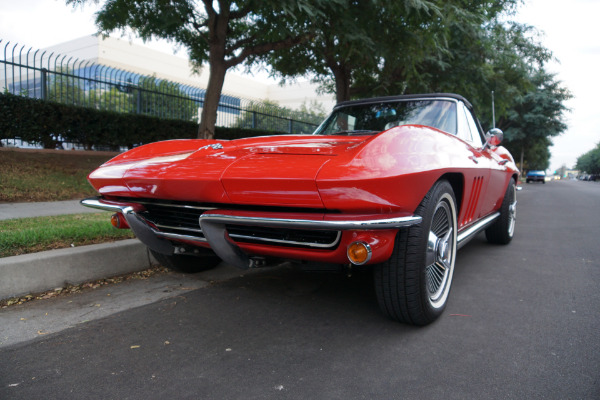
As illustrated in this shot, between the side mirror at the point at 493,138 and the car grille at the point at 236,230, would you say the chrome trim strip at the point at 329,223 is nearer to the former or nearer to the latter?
the car grille at the point at 236,230

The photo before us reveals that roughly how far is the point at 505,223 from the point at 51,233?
471 cm

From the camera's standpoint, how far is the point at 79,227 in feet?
12.9

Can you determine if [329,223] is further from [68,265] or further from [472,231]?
[68,265]

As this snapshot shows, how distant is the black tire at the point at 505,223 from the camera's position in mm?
4598

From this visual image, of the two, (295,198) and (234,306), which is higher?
(295,198)

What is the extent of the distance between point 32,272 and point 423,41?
7.50 m

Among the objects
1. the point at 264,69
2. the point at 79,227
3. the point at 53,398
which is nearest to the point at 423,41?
the point at 264,69

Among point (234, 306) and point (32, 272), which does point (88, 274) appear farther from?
point (234, 306)

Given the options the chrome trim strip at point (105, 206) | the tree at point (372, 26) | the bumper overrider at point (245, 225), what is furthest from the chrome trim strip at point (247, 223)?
the tree at point (372, 26)

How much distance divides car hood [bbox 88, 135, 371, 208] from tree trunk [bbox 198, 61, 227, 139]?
19.8ft

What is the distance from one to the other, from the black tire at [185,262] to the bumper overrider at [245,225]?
520mm

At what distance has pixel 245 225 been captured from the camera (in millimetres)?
2078

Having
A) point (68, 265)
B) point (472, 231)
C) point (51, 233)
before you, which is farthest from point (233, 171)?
point (51, 233)

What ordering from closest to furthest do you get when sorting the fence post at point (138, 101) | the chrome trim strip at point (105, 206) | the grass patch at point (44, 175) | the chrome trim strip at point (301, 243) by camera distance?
1. the chrome trim strip at point (301, 243)
2. the chrome trim strip at point (105, 206)
3. the grass patch at point (44, 175)
4. the fence post at point (138, 101)
